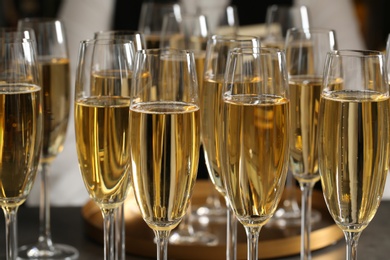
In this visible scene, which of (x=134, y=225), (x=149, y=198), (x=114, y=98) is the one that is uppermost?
(x=114, y=98)

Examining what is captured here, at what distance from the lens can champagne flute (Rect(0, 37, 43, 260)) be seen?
45.8 inches

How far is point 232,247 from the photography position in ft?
4.24

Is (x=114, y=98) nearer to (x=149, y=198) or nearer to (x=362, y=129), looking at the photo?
(x=149, y=198)

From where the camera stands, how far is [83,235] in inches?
58.2

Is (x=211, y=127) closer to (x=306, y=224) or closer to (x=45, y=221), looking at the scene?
(x=306, y=224)

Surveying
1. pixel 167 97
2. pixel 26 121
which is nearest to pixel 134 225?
pixel 26 121

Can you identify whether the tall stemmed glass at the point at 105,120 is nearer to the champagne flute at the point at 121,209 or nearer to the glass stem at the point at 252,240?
the champagne flute at the point at 121,209

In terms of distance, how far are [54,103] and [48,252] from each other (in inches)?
10.1

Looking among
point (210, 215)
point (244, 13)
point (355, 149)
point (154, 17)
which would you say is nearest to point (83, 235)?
point (210, 215)

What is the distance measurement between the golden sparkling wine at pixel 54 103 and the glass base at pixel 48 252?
0.15m

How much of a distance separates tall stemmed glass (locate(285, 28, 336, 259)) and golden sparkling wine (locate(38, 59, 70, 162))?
15.4 inches

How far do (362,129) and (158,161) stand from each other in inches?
10.0

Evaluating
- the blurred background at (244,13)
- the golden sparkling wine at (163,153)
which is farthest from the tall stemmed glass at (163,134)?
the blurred background at (244,13)

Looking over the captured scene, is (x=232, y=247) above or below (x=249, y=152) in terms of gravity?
below
